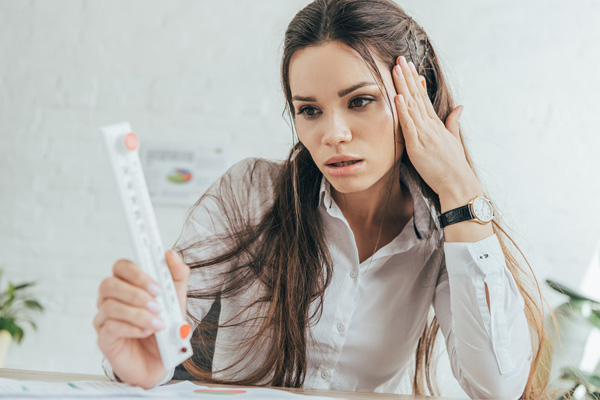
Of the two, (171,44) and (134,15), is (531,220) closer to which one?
(171,44)

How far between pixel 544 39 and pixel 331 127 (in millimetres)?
1923

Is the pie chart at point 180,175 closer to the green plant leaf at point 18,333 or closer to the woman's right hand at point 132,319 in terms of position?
the green plant leaf at point 18,333

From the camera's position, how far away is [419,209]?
1.09 meters

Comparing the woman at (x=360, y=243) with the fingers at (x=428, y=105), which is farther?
the fingers at (x=428, y=105)

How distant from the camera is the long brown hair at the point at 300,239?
3.04 ft

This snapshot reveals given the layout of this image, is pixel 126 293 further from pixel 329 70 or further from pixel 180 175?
pixel 180 175

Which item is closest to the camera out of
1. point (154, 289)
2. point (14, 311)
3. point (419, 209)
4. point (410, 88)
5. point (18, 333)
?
point (154, 289)

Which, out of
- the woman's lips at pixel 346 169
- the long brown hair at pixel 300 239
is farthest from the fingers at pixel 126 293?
the woman's lips at pixel 346 169

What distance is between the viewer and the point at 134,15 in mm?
2518

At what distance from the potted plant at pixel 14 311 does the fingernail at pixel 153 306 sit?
197 centimetres

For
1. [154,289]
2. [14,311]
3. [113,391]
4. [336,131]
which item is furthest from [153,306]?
[14,311]

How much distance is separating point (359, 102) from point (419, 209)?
0.32 m

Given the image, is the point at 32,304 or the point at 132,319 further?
the point at 32,304

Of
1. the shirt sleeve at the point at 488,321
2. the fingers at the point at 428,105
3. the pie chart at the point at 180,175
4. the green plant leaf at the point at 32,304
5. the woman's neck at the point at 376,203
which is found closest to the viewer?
the shirt sleeve at the point at 488,321
